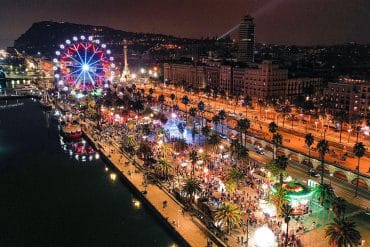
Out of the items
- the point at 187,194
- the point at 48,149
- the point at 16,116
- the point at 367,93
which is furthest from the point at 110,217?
the point at 16,116

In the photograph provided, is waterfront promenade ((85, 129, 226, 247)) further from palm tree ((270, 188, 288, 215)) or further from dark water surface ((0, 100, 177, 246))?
palm tree ((270, 188, 288, 215))

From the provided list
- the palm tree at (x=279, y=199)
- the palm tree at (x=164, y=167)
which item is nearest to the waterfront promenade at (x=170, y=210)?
the palm tree at (x=164, y=167)

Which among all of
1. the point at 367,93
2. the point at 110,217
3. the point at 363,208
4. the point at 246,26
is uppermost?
the point at 246,26

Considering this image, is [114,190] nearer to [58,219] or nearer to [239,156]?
[58,219]

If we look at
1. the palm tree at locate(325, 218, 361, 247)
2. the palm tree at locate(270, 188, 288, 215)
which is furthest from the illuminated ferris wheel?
the palm tree at locate(325, 218, 361, 247)

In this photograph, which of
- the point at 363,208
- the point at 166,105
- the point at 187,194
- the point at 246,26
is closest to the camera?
the point at 363,208
